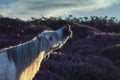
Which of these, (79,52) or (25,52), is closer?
(25,52)

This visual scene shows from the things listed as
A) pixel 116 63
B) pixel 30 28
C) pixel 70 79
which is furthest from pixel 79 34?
pixel 70 79

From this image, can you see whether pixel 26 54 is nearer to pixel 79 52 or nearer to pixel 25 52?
pixel 25 52

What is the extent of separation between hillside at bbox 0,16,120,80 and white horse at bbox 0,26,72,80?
2.05 ft

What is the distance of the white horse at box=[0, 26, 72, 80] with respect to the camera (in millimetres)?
7707

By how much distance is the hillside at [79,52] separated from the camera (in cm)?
1797

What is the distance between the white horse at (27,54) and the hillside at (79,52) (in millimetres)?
626

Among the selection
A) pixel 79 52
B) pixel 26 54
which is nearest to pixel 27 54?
pixel 26 54

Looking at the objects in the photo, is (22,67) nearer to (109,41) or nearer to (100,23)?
(109,41)

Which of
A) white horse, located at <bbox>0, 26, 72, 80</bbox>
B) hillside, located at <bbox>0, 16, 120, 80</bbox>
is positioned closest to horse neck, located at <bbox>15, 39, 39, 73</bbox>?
white horse, located at <bbox>0, 26, 72, 80</bbox>

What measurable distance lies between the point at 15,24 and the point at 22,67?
1027 inches

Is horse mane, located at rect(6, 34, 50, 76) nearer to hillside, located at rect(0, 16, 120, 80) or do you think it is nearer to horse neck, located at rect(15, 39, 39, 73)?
horse neck, located at rect(15, 39, 39, 73)

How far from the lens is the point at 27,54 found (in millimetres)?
7914

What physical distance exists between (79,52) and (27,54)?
15944 millimetres

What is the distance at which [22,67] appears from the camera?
7.93 meters
